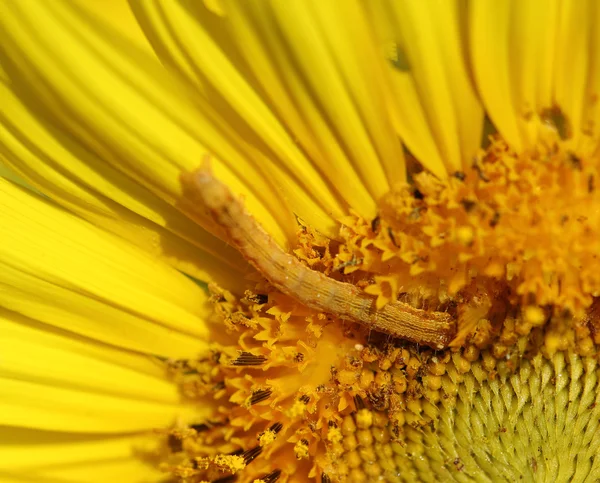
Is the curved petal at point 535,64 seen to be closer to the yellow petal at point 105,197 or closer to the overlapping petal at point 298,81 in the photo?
the overlapping petal at point 298,81

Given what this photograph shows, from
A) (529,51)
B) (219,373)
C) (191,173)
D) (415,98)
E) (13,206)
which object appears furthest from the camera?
(219,373)

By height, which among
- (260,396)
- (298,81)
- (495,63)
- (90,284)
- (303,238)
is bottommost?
(260,396)

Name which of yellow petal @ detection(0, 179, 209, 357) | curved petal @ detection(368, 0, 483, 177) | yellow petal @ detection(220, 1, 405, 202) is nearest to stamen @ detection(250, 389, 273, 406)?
yellow petal @ detection(0, 179, 209, 357)

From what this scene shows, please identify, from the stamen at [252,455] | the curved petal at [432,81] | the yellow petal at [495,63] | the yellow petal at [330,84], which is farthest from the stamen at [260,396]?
the yellow petal at [495,63]

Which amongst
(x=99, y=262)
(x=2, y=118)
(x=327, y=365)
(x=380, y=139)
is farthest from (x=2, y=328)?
(x=380, y=139)

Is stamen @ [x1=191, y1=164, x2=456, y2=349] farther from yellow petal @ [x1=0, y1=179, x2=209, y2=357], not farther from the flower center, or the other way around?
yellow petal @ [x1=0, y1=179, x2=209, y2=357]

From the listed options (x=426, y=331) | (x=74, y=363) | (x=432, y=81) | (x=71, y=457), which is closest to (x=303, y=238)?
(x=426, y=331)

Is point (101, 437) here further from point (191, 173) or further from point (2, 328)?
point (191, 173)

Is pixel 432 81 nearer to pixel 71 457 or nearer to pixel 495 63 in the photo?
pixel 495 63
